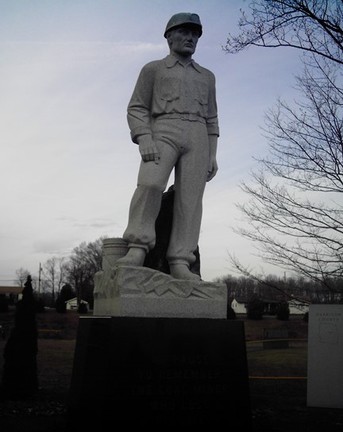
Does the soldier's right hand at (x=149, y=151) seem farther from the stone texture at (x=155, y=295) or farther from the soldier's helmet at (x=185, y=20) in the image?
the soldier's helmet at (x=185, y=20)

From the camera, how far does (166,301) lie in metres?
5.47

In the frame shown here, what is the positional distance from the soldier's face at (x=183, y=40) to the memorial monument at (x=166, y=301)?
0.4 inches

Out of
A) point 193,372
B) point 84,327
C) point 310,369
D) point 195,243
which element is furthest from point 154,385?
point 310,369

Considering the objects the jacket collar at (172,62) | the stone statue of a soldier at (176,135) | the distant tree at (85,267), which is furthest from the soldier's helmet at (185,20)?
the distant tree at (85,267)

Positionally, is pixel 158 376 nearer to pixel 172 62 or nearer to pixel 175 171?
pixel 175 171

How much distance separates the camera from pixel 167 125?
6.03 metres

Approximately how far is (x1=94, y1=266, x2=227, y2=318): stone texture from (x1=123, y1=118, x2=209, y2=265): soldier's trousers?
393 mm

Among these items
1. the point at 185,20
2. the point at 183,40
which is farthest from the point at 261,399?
the point at 185,20

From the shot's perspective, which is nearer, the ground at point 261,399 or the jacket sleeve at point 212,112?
the jacket sleeve at point 212,112

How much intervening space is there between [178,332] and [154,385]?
1.77ft

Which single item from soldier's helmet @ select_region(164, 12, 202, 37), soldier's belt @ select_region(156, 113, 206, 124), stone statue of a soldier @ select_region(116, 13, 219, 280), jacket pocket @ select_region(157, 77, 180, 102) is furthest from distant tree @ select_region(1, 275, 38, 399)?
soldier's helmet @ select_region(164, 12, 202, 37)

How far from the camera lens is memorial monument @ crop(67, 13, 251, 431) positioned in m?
5.01

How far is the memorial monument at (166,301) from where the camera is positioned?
5.01 meters

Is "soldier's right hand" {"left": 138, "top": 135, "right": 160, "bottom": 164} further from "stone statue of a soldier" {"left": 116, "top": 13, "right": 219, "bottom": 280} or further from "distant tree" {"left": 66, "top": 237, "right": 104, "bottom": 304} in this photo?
"distant tree" {"left": 66, "top": 237, "right": 104, "bottom": 304}
